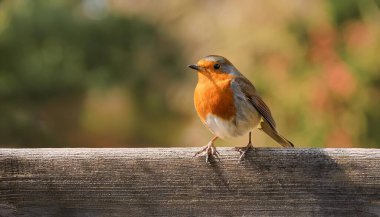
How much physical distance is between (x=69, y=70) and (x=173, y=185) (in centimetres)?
515

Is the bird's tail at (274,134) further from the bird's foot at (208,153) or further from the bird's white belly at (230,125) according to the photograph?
the bird's foot at (208,153)

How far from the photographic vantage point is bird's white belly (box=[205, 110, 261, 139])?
2.92 meters

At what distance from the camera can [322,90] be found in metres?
5.36

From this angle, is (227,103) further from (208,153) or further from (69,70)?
(69,70)

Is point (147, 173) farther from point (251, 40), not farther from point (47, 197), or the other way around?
point (251, 40)

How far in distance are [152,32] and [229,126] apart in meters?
7.17

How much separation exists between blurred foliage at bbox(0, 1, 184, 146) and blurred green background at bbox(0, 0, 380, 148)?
0.01 m

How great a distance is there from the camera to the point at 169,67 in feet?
34.7

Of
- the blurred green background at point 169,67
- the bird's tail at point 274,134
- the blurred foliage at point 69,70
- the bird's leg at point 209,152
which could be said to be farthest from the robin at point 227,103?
the blurred foliage at point 69,70

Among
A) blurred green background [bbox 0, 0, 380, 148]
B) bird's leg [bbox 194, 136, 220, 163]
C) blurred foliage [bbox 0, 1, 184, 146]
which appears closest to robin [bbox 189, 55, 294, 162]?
bird's leg [bbox 194, 136, 220, 163]

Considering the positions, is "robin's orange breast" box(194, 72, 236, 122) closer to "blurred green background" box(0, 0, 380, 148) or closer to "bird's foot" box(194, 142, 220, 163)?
"bird's foot" box(194, 142, 220, 163)

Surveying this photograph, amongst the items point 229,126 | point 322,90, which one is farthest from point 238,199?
point 322,90

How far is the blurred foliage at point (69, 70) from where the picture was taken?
6.82 m

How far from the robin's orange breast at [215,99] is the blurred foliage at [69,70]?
11.6 feet
